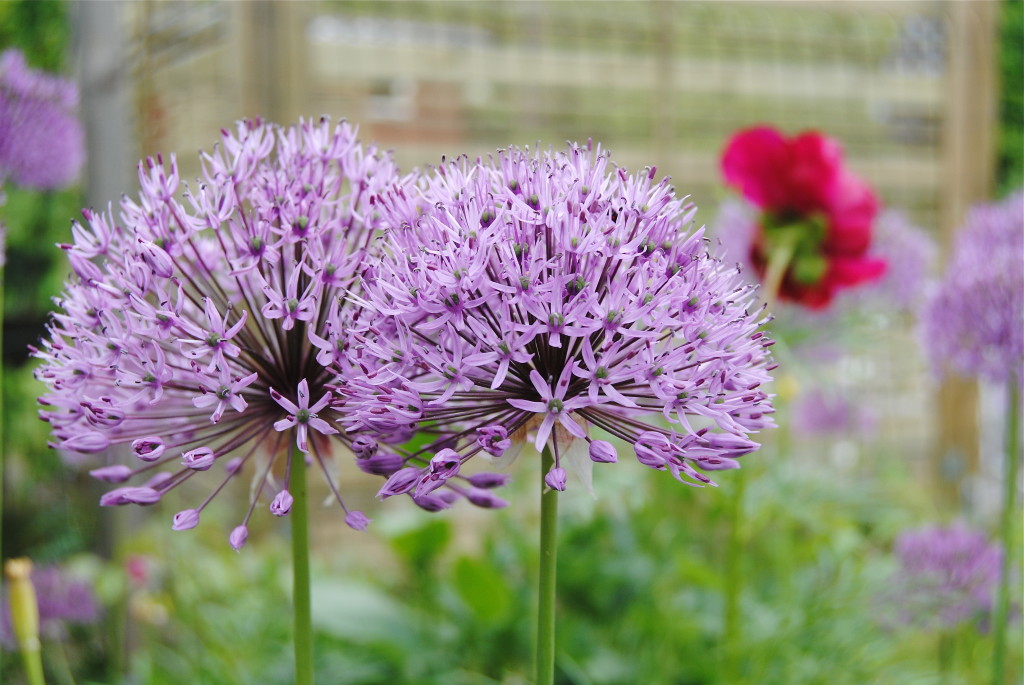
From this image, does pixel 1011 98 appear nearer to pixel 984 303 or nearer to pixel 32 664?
pixel 984 303

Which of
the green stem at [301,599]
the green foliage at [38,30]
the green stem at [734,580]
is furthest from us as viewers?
the green foliage at [38,30]

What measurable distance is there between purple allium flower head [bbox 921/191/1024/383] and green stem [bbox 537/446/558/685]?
2.68 ft

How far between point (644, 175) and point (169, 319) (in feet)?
1.27

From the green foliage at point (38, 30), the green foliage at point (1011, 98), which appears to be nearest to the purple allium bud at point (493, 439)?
the green foliage at point (38, 30)

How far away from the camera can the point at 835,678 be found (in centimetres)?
162

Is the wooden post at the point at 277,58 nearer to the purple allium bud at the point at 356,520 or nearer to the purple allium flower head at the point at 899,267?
the purple allium flower head at the point at 899,267

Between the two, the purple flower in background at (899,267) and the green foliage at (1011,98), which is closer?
the purple flower in background at (899,267)

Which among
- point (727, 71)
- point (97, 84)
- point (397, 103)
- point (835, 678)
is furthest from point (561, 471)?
point (727, 71)

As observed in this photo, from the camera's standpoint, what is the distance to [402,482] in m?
0.63

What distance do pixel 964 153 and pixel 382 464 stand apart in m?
4.90

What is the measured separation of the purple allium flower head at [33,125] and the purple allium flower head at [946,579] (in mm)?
1532

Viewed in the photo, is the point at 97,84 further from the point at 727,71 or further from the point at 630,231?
the point at 727,71

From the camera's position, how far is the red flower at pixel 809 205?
5.26 feet

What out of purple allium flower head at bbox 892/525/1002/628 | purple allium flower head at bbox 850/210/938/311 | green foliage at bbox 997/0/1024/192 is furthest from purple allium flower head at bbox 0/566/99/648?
green foliage at bbox 997/0/1024/192
